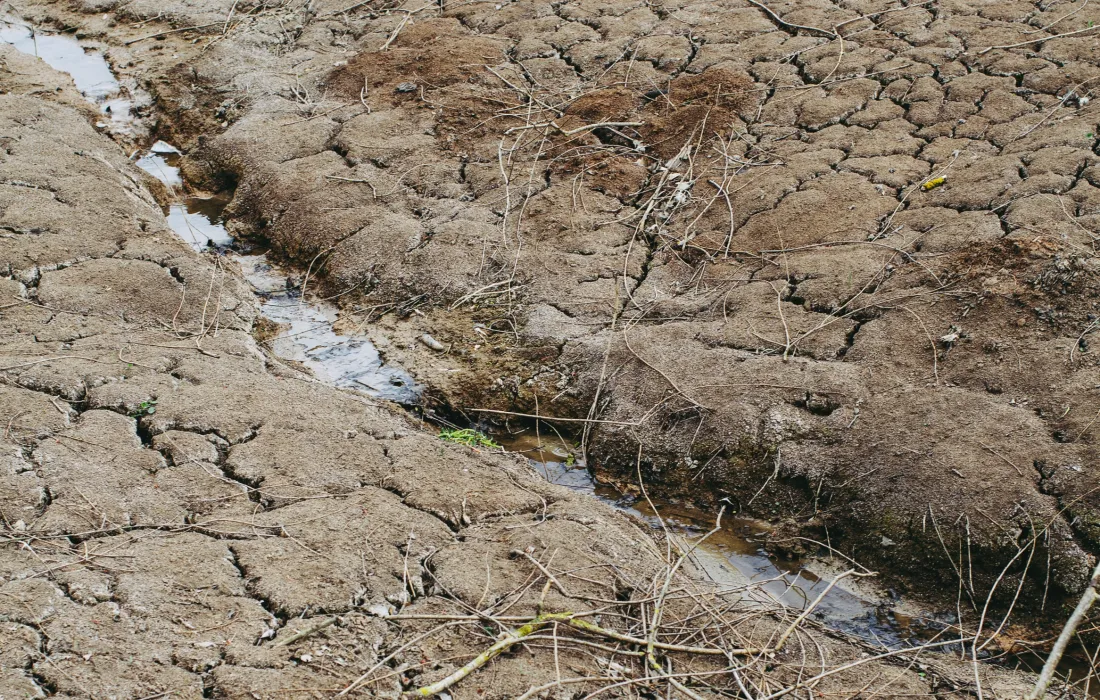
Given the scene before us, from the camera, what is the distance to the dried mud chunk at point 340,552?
273 cm

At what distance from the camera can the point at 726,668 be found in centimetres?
276

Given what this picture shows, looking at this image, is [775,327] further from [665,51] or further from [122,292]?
[122,292]

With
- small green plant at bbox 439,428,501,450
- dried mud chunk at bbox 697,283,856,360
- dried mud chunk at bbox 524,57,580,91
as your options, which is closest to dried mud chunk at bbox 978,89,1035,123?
dried mud chunk at bbox 697,283,856,360

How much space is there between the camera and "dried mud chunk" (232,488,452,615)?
2727mm

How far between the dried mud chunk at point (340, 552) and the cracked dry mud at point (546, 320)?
12mm

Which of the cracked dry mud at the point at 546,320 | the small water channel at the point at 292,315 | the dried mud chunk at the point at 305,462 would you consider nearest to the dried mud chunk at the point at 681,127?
the cracked dry mud at the point at 546,320

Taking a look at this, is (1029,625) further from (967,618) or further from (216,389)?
(216,389)

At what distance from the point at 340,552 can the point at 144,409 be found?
1088mm

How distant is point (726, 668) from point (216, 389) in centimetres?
213

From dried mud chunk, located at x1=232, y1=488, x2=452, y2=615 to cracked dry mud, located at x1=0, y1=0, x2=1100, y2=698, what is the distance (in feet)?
0.04

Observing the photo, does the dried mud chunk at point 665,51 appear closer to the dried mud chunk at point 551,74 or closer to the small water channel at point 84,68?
the dried mud chunk at point 551,74

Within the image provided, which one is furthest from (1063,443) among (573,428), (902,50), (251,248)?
(251,248)

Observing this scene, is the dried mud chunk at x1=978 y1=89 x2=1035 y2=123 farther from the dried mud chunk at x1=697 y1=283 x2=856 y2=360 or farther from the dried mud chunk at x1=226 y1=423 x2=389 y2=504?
the dried mud chunk at x1=226 y1=423 x2=389 y2=504

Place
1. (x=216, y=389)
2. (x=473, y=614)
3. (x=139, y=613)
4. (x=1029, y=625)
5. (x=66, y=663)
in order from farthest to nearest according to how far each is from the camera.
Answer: (x=216, y=389), (x=1029, y=625), (x=473, y=614), (x=139, y=613), (x=66, y=663)
